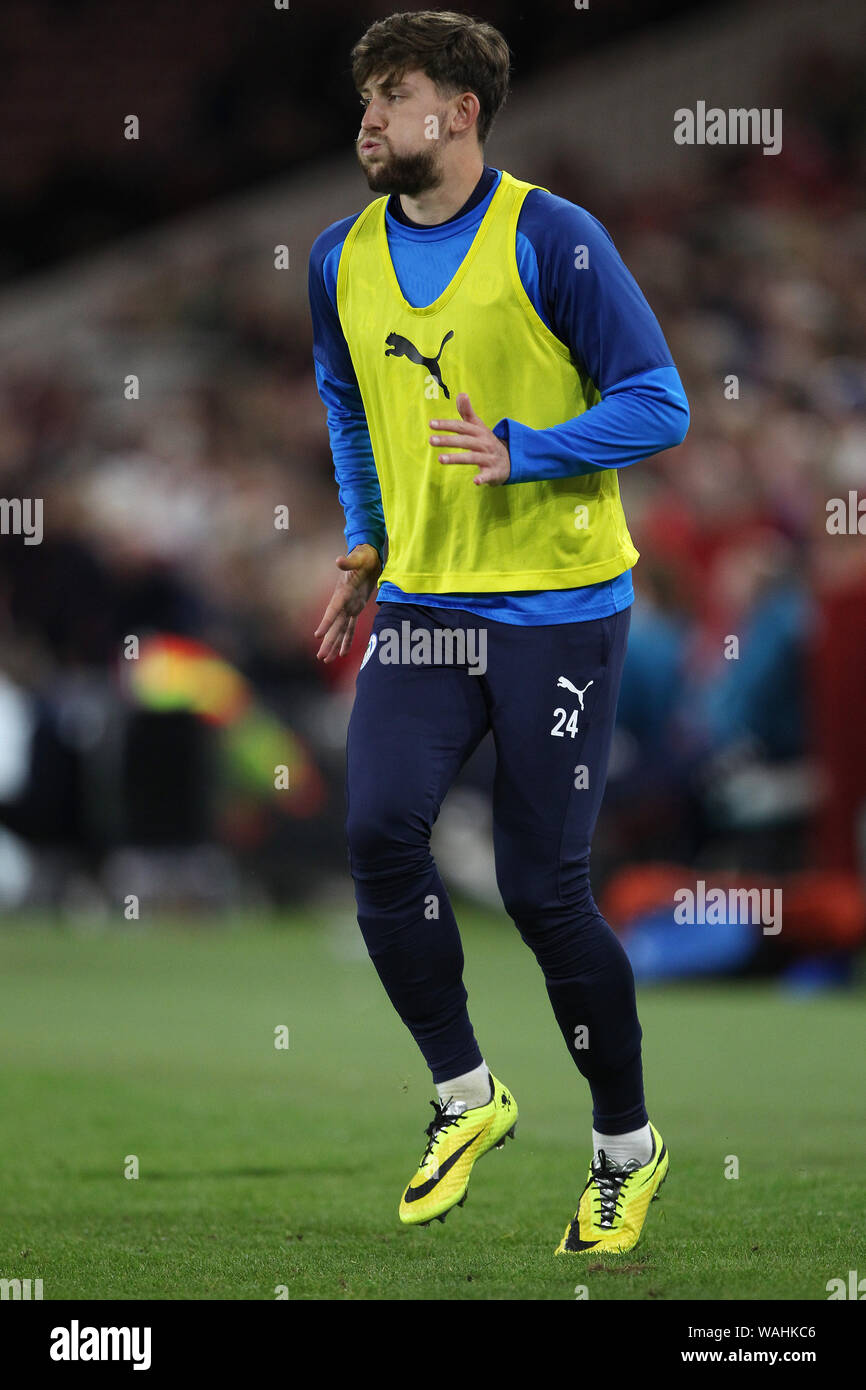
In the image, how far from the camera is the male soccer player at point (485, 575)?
3.94 m

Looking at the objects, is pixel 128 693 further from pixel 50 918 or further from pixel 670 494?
pixel 670 494

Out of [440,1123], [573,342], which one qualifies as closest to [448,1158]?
[440,1123]

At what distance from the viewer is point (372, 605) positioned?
11.0 metres

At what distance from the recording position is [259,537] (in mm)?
13695

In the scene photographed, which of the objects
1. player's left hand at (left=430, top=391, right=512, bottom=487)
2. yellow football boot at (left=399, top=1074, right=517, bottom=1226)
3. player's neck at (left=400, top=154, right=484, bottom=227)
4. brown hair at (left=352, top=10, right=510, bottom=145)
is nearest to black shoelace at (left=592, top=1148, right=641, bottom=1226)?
yellow football boot at (left=399, top=1074, right=517, bottom=1226)

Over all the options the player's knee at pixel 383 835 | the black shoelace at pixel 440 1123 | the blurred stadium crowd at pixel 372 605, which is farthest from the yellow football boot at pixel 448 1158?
the blurred stadium crowd at pixel 372 605

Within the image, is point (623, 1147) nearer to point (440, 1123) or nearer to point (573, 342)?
point (440, 1123)

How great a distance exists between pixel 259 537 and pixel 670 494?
319 centimetres

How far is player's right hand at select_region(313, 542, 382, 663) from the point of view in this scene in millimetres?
4359

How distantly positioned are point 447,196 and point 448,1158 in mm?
2032

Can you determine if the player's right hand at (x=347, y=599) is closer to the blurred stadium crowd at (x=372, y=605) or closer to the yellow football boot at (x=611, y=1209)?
the yellow football boot at (x=611, y=1209)

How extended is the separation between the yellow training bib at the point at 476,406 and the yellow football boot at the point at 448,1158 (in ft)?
3.73

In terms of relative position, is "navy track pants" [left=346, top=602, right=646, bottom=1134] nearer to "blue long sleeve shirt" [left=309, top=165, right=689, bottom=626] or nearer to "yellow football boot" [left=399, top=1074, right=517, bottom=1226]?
"blue long sleeve shirt" [left=309, top=165, right=689, bottom=626]

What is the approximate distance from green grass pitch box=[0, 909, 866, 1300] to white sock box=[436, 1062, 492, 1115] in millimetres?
306
